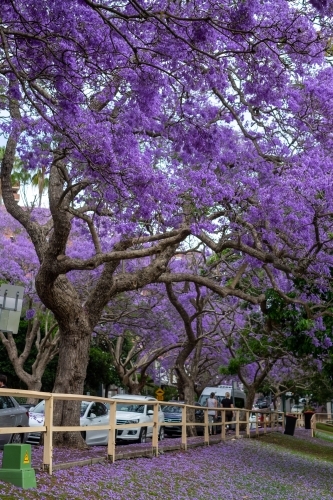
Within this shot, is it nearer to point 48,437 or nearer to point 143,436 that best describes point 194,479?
point 48,437

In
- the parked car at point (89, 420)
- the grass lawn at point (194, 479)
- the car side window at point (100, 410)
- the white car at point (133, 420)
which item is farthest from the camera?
the white car at point (133, 420)

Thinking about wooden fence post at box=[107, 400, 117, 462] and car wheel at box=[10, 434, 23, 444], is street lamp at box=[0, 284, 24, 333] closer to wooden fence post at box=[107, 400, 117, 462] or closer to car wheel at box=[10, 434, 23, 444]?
car wheel at box=[10, 434, 23, 444]

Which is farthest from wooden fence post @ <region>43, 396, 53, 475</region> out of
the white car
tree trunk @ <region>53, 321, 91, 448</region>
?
the white car

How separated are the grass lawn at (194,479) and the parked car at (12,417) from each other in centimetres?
207

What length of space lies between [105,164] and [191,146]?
314 cm

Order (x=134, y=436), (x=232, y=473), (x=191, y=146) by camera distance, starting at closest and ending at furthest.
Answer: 1. (x=191, y=146)
2. (x=232, y=473)
3. (x=134, y=436)

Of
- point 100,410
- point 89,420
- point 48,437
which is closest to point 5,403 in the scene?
point 48,437

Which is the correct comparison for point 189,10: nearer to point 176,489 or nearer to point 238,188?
point 238,188

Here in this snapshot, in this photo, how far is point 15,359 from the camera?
1110 inches

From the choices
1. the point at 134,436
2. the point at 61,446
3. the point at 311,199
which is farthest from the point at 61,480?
the point at 134,436

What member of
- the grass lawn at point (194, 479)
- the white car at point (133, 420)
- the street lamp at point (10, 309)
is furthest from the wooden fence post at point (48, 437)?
the white car at point (133, 420)

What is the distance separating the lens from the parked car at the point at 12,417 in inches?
557

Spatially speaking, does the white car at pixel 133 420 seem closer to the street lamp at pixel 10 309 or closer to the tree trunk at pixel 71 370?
the tree trunk at pixel 71 370

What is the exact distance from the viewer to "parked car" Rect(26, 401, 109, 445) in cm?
1928
